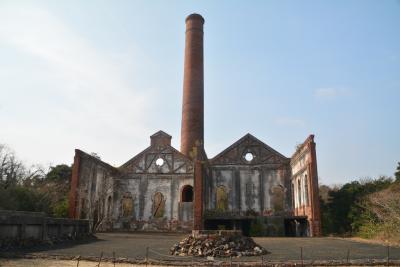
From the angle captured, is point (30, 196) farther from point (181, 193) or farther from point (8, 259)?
point (8, 259)

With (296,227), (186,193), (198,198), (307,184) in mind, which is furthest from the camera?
(186,193)

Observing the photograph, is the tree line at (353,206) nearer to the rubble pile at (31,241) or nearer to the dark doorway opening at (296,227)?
the dark doorway opening at (296,227)

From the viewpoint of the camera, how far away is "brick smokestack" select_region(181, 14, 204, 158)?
33.1m

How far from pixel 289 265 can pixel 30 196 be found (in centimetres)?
2139

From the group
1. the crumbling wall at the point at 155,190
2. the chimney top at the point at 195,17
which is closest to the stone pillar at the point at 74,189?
the crumbling wall at the point at 155,190

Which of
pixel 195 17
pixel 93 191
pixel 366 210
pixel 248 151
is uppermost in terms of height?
pixel 195 17

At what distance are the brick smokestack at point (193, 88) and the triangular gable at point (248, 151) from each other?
2780 millimetres

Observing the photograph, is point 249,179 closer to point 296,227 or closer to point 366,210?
point 296,227

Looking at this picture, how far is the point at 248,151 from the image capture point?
3023 cm

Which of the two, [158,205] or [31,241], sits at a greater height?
[158,205]

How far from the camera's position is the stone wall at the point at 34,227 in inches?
580

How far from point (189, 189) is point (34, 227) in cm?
1571

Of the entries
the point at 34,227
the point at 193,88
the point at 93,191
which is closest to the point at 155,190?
the point at 93,191

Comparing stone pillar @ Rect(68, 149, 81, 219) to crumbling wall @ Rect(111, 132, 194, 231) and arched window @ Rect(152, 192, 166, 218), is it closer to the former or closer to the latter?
crumbling wall @ Rect(111, 132, 194, 231)
